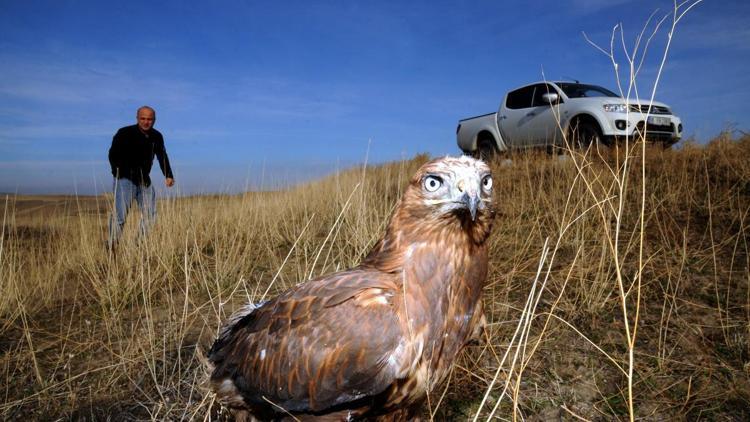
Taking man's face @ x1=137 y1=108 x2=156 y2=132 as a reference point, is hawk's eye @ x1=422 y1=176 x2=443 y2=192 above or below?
below

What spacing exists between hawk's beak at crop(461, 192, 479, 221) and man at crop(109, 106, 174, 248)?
19.5ft

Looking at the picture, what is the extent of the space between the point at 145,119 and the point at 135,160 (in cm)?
70

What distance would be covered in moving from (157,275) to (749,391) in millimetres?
5549

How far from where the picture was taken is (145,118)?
6762 millimetres

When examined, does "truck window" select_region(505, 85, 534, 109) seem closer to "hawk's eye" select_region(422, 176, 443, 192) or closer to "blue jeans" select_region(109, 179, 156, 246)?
"blue jeans" select_region(109, 179, 156, 246)

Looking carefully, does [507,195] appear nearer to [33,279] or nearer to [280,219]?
[280,219]

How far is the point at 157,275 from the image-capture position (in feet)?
16.2

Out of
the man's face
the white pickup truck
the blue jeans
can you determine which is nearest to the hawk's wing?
the blue jeans

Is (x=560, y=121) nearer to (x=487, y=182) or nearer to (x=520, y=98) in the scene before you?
(x=520, y=98)

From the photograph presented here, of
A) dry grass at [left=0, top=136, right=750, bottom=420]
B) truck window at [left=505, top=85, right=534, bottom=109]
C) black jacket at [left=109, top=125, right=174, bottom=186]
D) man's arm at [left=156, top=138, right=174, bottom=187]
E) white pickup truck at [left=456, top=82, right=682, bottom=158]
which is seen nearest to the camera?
dry grass at [left=0, top=136, right=750, bottom=420]

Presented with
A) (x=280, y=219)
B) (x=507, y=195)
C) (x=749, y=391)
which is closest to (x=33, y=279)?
(x=280, y=219)

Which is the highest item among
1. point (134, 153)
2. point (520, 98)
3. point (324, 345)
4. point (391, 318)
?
point (520, 98)

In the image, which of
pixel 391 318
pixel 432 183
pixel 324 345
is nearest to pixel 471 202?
pixel 432 183

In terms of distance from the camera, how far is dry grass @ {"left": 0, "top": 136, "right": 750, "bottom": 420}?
8.70 feet
